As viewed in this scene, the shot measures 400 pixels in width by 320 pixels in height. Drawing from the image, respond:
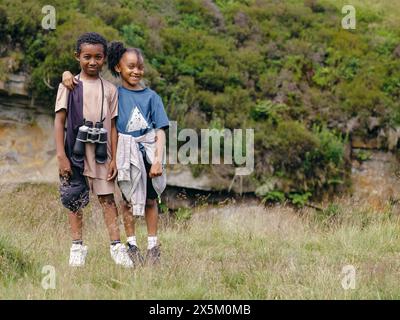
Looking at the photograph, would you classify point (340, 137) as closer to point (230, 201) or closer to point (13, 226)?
point (230, 201)

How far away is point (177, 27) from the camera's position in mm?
14531

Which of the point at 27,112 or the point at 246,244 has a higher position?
the point at 27,112

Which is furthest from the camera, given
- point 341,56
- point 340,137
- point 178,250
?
point 341,56

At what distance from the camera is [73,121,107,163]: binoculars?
5.02m

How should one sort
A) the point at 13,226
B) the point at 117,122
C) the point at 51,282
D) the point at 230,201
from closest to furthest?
the point at 51,282, the point at 117,122, the point at 13,226, the point at 230,201

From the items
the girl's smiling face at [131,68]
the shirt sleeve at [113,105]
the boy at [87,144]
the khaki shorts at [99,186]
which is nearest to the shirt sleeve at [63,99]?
the boy at [87,144]

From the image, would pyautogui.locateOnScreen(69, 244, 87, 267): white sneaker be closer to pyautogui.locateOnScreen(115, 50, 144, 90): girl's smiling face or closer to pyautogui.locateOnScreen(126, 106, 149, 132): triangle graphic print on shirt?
pyautogui.locateOnScreen(126, 106, 149, 132): triangle graphic print on shirt

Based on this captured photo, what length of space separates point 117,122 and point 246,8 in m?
11.5

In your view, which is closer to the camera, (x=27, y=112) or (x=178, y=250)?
(x=178, y=250)

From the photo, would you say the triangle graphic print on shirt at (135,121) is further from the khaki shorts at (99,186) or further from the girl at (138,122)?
the khaki shorts at (99,186)

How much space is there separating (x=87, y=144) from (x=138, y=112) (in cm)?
52

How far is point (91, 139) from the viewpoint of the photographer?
16.5ft
